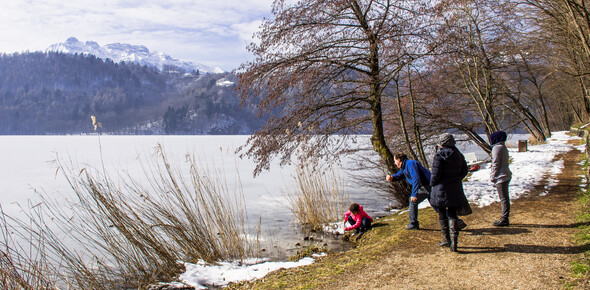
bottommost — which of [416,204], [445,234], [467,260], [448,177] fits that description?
[467,260]

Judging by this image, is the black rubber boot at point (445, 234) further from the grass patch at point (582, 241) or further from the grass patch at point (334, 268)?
the grass patch at point (582, 241)

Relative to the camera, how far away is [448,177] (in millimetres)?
4457

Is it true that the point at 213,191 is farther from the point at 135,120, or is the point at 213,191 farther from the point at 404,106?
the point at 135,120

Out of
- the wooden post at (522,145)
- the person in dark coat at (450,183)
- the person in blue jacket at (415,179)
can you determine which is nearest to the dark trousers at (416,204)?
the person in blue jacket at (415,179)

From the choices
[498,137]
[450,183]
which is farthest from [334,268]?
[498,137]

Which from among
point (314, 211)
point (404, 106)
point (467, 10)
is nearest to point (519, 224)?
point (314, 211)

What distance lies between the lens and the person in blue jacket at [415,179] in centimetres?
551

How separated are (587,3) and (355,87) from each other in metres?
6.65

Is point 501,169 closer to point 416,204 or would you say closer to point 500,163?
point 500,163

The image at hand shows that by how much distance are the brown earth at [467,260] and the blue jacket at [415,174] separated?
0.67 m

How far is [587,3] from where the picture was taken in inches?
391

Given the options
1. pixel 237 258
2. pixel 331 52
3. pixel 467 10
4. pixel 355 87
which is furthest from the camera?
pixel 467 10

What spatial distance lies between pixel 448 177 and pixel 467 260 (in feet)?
3.05

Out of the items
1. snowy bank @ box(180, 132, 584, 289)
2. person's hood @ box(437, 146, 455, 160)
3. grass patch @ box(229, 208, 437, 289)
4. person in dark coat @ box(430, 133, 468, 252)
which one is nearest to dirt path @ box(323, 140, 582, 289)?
grass patch @ box(229, 208, 437, 289)
